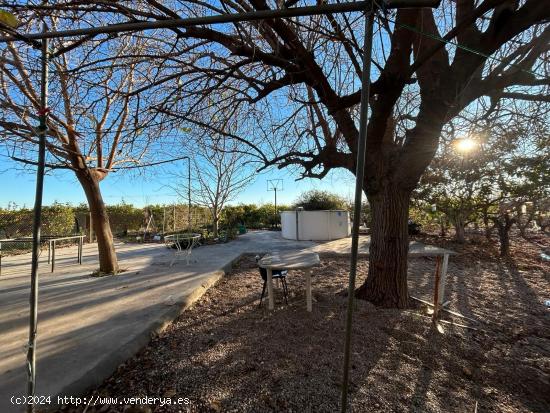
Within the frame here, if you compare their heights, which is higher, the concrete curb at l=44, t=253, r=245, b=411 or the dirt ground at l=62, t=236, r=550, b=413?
the concrete curb at l=44, t=253, r=245, b=411

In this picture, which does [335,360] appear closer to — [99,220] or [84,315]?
[84,315]

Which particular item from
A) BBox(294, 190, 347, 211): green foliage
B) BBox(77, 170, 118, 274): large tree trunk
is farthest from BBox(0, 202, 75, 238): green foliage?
BBox(294, 190, 347, 211): green foliage

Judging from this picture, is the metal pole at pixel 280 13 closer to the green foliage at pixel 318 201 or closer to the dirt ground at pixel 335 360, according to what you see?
the dirt ground at pixel 335 360

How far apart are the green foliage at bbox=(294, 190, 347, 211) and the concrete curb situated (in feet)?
31.3

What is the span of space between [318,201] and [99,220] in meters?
9.55

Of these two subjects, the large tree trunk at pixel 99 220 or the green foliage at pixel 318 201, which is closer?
the large tree trunk at pixel 99 220

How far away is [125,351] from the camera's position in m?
2.69

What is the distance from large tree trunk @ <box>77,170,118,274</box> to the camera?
5.73 m

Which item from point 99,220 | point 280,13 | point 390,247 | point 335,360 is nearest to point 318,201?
point 99,220

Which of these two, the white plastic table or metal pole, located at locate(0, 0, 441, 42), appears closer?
metal pole, located at locate(0, 0, 441, 42)

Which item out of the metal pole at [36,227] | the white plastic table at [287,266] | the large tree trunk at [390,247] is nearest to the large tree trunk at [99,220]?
the white plastic table at [287,266]

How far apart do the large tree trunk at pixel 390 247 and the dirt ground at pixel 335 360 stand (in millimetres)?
230

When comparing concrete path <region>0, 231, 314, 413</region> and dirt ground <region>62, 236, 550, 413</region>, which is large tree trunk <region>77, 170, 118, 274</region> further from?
dirt ground <region>62, 236, 550, 413</region>

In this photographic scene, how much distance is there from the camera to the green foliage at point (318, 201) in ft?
44.5
